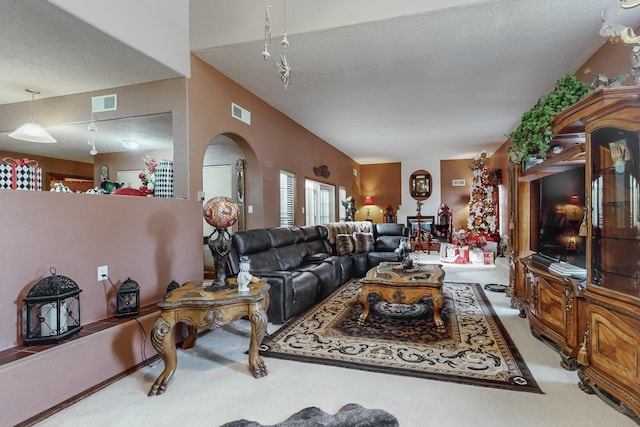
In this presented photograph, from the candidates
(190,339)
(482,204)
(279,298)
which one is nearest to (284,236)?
(279,298)

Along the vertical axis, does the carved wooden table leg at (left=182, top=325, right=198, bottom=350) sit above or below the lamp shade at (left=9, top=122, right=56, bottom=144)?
below

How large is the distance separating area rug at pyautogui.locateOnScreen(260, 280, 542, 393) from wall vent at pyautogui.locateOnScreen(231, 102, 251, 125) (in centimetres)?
268

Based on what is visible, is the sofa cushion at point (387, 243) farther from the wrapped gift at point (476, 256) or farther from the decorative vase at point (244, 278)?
the decorative vase at point (244, 278)

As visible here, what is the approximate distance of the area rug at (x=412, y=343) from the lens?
239 cm

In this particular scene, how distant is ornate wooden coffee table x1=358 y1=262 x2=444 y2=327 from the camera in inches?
130

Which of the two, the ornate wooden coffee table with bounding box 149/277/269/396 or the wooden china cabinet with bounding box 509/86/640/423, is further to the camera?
the ornate wooden coffee table with bounding box 149/277/269/396

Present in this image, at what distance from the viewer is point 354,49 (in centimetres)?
342

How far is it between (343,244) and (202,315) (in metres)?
3.75

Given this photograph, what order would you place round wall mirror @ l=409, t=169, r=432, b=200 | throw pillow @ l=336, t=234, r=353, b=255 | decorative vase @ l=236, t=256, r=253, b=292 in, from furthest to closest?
round wall mirror @ l=409, t=169, r=432, b=200 < throw pillow @ l=336, t=234, r=353, b=255 < decorative vase @ l=236, t=256, r=253, b=292

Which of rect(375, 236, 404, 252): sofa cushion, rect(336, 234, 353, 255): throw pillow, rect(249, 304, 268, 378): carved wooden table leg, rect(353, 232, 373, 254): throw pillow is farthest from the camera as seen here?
rect(375, 236, 404, 252): sofa cushion

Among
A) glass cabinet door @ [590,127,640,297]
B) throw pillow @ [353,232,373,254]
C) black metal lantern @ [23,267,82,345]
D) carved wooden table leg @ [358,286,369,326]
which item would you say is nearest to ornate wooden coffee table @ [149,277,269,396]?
black metal lantern @ [23,267,82,345]

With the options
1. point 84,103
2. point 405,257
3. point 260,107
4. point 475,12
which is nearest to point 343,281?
point 405,257

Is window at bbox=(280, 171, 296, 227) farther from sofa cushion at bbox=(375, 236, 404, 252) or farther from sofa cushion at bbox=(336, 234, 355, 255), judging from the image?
sofa cushion at bbox=(375, 236, 404, 252)

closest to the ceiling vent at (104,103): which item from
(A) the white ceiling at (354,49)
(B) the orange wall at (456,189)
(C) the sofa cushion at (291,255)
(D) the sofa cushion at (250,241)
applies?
(A) the white ceiling at (354,49)
